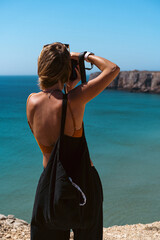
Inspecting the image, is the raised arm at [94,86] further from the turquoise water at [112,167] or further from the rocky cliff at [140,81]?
the rocky cliff at [140,81]

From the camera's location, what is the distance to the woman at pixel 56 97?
6.07ft

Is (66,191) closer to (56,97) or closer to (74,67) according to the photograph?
(56,97)

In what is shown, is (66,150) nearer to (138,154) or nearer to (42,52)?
(42,52)

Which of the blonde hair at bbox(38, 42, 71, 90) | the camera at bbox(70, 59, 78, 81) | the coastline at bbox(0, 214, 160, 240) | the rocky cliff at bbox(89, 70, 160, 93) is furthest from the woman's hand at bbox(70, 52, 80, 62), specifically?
the rocky cliff at bbox(89, 70, 160, 93)

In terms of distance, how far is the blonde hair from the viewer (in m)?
1.83

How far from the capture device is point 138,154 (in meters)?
16.4

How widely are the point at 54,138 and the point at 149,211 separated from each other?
8.01 meters

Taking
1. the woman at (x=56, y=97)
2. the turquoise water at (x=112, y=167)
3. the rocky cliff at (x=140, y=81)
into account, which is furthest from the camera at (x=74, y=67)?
the rocky cliff at (x=140, y=81)

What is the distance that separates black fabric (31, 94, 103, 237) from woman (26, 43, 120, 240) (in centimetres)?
5

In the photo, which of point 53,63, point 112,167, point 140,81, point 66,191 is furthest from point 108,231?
point 140,81

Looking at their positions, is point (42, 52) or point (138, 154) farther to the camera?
point (138, 154)

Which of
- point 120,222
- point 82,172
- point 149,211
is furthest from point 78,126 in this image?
point 149,211

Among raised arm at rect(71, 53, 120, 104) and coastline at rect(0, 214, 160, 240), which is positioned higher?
raised arm at rect(71, 53, 120, 104)

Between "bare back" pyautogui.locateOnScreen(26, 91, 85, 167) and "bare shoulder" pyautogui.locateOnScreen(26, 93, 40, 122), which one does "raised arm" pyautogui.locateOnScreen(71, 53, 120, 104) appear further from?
"bare shoulder" pyautogui.locateOnScreen(26, 93, 40, 122)
